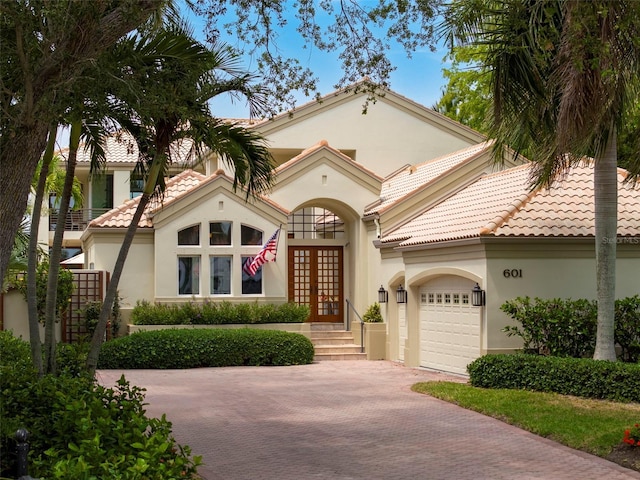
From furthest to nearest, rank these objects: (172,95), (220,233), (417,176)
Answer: (417,176)
(220,233)
(172,95)

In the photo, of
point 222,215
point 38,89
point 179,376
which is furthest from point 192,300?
point 38,89

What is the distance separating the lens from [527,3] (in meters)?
12.8

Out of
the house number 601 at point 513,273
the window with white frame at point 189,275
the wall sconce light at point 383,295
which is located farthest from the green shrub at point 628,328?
the window with white frame at point 189,275

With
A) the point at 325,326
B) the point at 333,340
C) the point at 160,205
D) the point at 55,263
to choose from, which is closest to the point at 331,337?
the point at 333,340

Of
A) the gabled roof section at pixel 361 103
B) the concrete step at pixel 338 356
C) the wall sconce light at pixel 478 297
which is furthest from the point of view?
the gabled roof section at pixel 361 103

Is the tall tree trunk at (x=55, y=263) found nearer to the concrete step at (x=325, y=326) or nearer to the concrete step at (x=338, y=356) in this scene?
the concrete step at (x=338, y=356)

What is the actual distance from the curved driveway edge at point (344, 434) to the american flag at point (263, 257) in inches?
Answer: 213

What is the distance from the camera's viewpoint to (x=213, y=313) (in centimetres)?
2503

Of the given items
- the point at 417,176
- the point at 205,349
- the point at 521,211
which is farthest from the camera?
the point at 417,176

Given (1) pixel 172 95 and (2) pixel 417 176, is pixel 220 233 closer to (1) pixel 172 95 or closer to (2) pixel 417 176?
(2) pixel 417 176

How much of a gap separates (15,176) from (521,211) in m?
14.1

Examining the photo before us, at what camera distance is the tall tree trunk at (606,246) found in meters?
17.2

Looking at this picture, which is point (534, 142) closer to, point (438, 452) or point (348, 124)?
point (438, 452)

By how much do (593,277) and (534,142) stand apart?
484 centimetres
